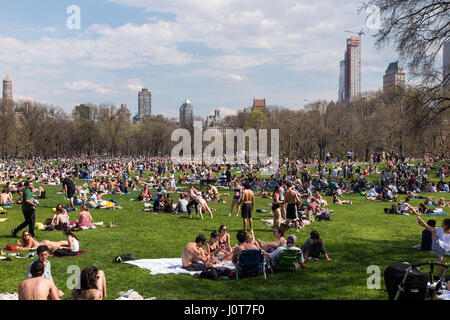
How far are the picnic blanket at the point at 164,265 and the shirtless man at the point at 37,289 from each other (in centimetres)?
280

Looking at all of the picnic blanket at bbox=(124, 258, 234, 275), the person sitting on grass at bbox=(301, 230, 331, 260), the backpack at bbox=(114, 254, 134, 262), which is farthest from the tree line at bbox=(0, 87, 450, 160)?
the backpack at bbox=(114, 254, 134, 262)

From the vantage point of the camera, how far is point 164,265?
8883 millimetres

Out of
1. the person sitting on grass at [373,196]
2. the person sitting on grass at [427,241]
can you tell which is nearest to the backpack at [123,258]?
the person sitting on grass at [427,241]

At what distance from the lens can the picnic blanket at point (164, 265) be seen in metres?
8.46

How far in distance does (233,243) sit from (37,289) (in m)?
6.52

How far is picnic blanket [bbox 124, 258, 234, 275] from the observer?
846cm

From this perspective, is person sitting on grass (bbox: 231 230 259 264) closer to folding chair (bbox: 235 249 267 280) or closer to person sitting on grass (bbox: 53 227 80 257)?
folding chair (bbox: 235 249 267 280)

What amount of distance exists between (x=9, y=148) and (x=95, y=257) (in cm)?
6683

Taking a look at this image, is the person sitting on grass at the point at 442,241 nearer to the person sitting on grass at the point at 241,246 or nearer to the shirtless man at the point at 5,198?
the person sitting on grass at the point at 241,246
